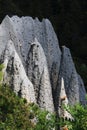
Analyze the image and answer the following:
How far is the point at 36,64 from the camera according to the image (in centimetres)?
2300

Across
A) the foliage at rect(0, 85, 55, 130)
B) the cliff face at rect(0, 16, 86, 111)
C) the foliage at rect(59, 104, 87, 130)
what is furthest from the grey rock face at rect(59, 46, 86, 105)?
the foliage at rect(59, 104, 87, 130)

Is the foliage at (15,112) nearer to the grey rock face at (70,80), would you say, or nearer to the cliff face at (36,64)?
the cliff face at (36,64)

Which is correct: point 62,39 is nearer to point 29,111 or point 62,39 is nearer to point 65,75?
point 65,75

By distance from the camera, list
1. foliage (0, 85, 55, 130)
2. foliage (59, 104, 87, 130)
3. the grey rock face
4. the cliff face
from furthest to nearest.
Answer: the grey rock face < the cliff face < foliage (0, 85, 55, 130) < foliage (59, 104, 87, 130)

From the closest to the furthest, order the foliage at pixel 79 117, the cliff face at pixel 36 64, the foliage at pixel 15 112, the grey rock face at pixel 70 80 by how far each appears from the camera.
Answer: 1. the foliage at pixel 79 117
2. the foliage at pixel 15 112
3. the cliff face at pixel 36 64
4. the grey rock face at pixel 70 80

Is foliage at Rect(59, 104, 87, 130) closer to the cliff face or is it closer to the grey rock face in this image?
the cliff face

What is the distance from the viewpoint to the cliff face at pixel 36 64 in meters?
22.1

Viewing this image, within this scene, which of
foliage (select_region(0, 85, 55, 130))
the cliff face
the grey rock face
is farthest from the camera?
the grey rock face

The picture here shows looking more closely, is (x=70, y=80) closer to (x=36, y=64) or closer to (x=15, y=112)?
(x=36, y=64)

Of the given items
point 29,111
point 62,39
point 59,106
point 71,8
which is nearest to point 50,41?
point 59,106

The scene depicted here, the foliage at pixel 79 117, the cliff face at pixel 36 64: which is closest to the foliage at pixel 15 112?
the cliff face at pixel 36 64

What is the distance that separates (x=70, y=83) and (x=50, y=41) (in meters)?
2.26

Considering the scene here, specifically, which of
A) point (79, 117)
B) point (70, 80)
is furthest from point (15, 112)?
point (70, 80)

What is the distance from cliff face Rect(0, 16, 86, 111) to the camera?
2209 cm
